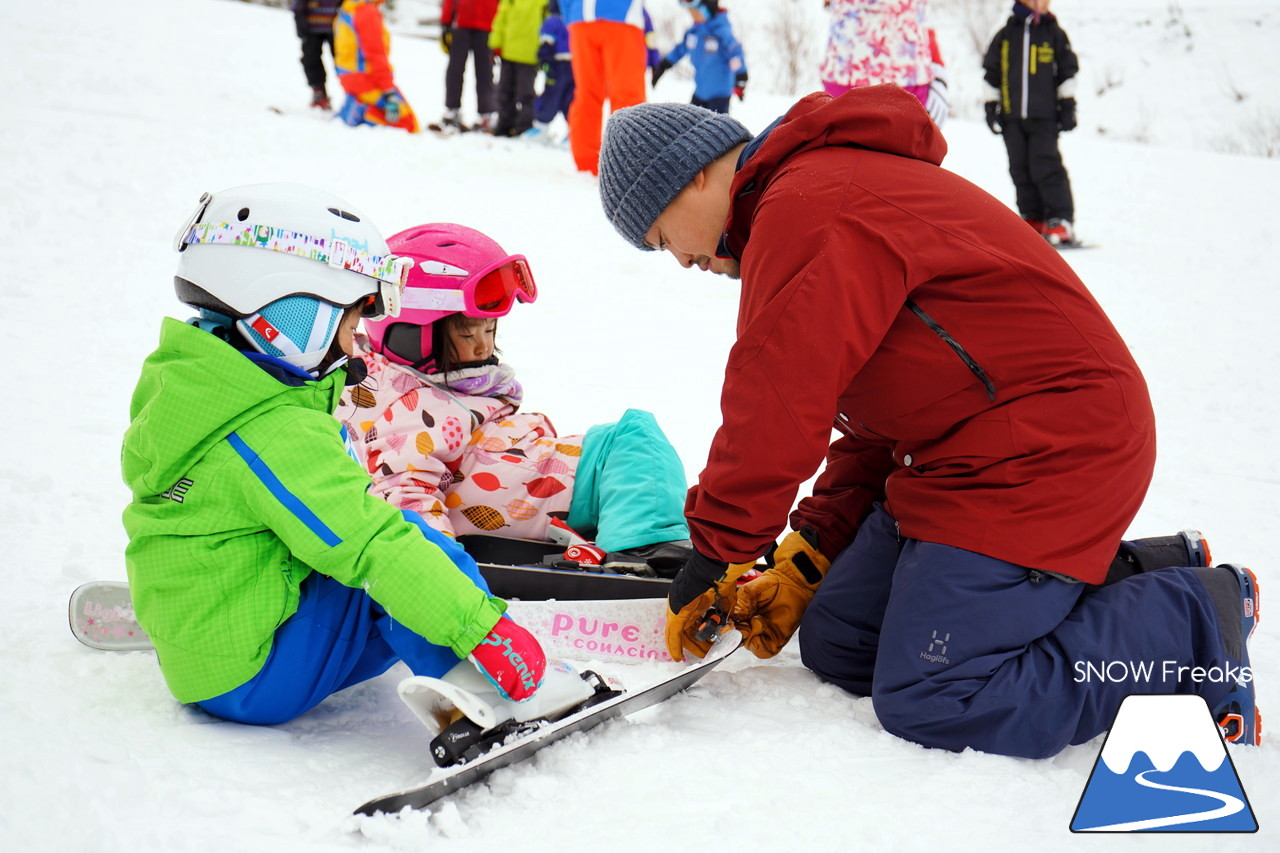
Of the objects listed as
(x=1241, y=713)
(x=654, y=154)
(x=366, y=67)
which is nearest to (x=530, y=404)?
(x=654, y=154)

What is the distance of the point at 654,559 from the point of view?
247 cm

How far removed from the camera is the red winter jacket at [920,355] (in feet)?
5.77

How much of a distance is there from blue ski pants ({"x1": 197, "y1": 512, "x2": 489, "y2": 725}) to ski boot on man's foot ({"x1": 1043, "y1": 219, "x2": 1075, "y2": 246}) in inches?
224

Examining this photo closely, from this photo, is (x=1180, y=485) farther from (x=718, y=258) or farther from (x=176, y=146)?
(x=176, y=146)

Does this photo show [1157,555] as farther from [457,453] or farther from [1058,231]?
[1058,231]

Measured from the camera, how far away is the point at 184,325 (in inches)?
65.7

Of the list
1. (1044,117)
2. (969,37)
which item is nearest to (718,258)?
(1044,117)

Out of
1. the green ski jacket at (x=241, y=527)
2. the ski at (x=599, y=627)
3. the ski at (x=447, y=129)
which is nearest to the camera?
the green ski jacket at (x=241, y=527)

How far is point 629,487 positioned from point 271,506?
1.13 meters

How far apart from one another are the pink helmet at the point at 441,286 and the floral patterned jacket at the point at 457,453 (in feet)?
0.22

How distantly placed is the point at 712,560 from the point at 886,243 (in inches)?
26.4

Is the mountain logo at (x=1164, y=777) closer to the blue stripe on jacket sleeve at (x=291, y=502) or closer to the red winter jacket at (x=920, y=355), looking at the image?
the red winter jacket at (x=920, y=355)

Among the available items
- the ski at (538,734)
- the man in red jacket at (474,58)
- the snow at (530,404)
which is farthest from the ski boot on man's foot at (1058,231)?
the ski at (538,734)

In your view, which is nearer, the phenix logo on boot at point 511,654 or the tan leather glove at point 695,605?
the phenix logo on boot at point 511,654
